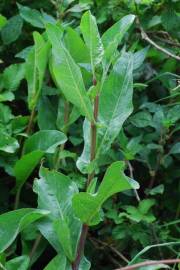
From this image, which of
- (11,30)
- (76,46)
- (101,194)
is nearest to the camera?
Result: (101,194)

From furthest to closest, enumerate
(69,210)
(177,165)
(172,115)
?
(177,165), (172,115), (69,210)

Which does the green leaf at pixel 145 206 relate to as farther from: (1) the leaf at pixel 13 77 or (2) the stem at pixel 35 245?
(1) the leaf at pixel 13 77

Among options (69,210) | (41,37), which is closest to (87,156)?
(69,210)

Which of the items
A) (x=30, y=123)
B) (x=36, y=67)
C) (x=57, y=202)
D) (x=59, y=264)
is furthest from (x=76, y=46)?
(x=59, y=264)

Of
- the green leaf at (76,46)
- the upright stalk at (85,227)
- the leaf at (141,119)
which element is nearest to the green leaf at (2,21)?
the green leaf at (76,46)

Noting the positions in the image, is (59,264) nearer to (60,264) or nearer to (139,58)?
(60,264)

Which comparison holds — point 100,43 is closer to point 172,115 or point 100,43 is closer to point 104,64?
point 104,64

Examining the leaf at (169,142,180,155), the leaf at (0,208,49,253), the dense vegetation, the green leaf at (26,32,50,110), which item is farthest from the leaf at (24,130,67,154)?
the leaf at (169,142,180,155)
